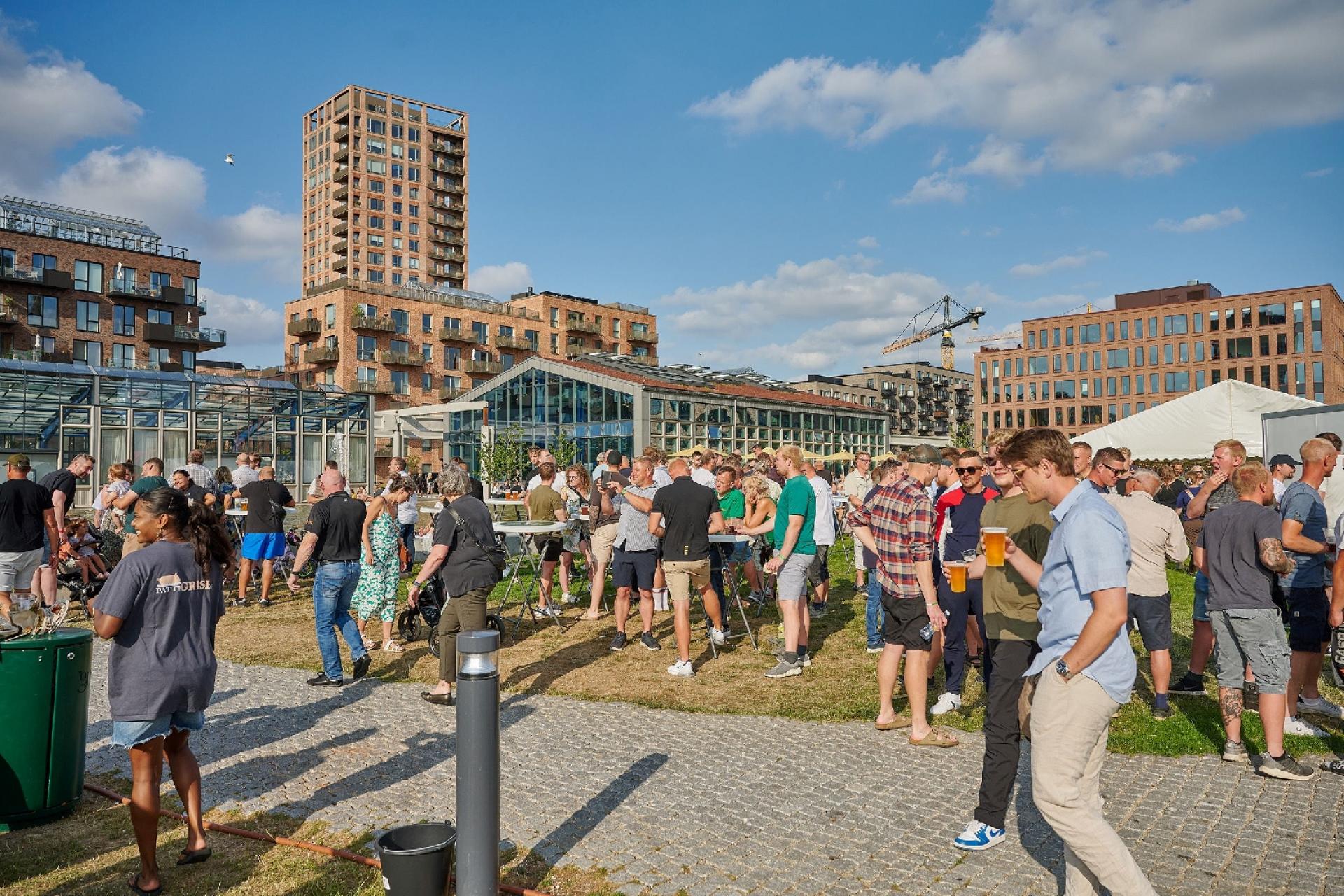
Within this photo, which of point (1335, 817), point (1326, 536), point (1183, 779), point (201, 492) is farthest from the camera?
point (201, 492)

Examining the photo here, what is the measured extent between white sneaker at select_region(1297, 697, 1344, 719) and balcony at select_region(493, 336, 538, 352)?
216 ft

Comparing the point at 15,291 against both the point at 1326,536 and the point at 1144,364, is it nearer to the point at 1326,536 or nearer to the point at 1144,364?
the point at 1326,536

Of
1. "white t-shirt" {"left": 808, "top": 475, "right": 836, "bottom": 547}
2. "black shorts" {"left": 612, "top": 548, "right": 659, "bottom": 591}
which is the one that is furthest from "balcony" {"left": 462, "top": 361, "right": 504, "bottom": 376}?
"black shorts" {"left": 612, "top": 548, "right": 659, "bottom": 591}

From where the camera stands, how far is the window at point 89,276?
2124 inches

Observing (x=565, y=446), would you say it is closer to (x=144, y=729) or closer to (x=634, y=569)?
(x=634, y=569)

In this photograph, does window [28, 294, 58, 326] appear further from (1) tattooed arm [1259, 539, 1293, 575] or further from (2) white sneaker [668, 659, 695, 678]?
(1) tattooed arm [1259, 539, 1293, 575]

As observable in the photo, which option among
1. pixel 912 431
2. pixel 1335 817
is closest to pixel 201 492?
pixel 1335 817

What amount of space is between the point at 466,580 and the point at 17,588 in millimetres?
5628

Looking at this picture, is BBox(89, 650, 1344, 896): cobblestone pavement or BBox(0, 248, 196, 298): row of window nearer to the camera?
BBox(89, 650, 1344, 896): cobblestone pavement

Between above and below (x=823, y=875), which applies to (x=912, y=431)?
above

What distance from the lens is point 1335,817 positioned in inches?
181

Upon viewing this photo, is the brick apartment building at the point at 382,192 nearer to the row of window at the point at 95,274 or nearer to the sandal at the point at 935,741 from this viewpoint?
the row of window at the point at 95,274

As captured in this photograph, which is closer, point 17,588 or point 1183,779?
point 1183,779

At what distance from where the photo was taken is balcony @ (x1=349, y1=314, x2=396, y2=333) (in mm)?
61688
